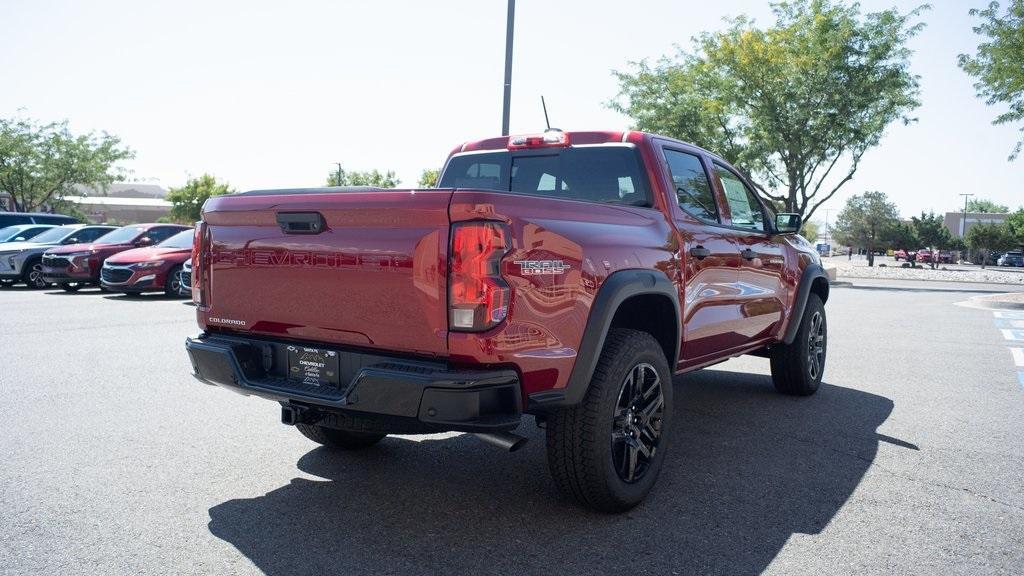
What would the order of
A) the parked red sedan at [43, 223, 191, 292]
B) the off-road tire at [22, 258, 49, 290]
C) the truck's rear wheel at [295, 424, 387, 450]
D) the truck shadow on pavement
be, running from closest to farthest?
the truck shadow on pavement
the truck's rear wheel at [295, 424, 387, 450]
the parked red sedan at [43, 223, 191, 292]
the off-road tire at [22, 258, 49, 290]

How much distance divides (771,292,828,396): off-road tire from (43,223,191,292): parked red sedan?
14.1 m

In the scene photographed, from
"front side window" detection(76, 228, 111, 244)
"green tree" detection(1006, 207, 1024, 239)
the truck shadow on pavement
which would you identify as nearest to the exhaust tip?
the truck shadow on pavement

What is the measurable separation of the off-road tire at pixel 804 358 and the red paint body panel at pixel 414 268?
8.29 feet

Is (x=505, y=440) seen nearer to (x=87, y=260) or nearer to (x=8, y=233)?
(x=87, y=260)

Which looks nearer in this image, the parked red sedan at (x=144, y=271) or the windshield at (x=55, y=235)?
the parked red sedan at (x=144, y=271)

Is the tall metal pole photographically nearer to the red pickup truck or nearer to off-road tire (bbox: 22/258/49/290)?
the red pickup truck

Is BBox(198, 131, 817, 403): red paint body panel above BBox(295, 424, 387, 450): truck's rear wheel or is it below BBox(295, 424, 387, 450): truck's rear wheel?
above

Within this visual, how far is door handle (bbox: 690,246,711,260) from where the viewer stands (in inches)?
175

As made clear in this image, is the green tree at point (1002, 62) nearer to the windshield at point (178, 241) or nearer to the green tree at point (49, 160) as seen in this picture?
the windshield at point (178, 241)

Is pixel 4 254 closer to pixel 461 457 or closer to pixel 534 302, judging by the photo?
pixel 461 457

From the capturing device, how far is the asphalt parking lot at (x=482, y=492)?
3.21 metres

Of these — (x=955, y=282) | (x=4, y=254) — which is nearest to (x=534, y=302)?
(x=4, y=254)

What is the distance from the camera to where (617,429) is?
3.73 m

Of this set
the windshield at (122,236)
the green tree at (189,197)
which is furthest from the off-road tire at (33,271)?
the green tree at (189,197)
